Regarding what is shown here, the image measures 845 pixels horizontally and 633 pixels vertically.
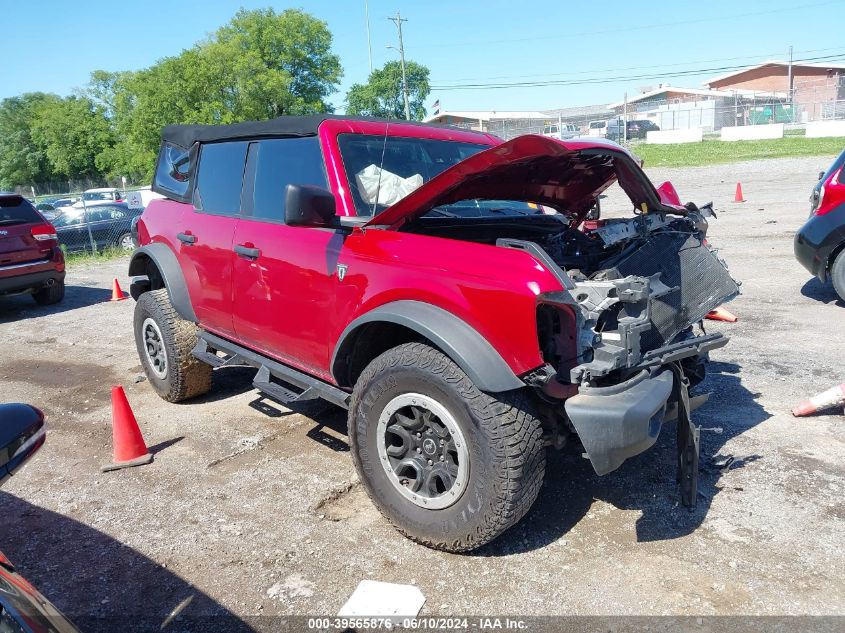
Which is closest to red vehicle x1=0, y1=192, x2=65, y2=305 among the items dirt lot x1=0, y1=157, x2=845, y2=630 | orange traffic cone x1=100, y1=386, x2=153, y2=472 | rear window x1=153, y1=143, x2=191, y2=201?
dirt lot x1=0, y1=157, x2=845, y2=630

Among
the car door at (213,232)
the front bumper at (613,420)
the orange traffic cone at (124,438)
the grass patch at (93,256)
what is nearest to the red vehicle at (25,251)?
the grass patch at (93,256)

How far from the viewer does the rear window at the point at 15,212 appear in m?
9.69

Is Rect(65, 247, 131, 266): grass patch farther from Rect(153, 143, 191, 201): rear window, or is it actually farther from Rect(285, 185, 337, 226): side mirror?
Rect(285, 185, 337, 226): side mirror

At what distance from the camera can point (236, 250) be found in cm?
432

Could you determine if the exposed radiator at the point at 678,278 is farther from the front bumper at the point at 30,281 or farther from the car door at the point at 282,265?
the front bumper at the point at 30,281

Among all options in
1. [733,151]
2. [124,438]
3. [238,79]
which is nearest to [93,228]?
[124,438]

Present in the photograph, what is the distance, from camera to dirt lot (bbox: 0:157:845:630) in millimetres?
2895

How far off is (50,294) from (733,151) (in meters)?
30.3

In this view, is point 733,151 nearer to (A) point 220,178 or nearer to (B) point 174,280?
(A) point 220,178

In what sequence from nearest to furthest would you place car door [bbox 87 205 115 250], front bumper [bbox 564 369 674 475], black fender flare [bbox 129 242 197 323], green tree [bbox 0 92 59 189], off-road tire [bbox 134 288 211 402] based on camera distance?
front bumper [bbox 564 369 674 475], black fender flare [bbox 129 242 197 323], off-road tire [bbox 134 288 211 402], car door [bbox 87 205 115 250], green tree [bbox 0 92 59 189]

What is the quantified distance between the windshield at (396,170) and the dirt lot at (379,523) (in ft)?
5.28

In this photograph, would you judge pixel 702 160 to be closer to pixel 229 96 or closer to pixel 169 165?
pixel 169 165

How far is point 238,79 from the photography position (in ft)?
152

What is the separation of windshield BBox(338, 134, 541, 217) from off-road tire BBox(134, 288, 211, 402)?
2191mm
